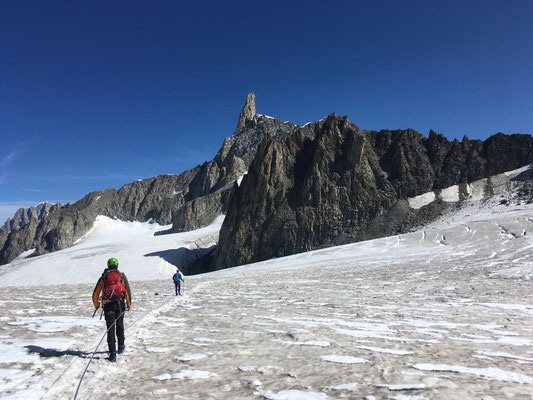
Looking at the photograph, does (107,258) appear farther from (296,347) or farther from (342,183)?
(296,347)

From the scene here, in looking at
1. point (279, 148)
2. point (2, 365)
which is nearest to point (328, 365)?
point (2, 365)

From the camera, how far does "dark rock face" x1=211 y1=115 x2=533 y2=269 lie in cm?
6269

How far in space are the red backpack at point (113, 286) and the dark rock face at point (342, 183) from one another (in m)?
56.0

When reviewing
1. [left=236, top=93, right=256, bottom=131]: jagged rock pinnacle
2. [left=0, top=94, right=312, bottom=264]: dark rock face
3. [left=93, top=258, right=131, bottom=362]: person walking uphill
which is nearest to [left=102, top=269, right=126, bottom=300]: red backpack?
[left=93, top=258, right=131, bottom=362]: person walking uphill

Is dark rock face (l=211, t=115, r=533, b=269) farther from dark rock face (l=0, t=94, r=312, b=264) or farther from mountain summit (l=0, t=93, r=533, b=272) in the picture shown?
dark rock face (l=0, t=94, r=312, b=264)

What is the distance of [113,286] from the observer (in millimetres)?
6293

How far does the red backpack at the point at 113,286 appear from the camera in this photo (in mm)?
6230

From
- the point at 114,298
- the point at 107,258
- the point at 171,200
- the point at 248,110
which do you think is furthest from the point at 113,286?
the point at 248,110

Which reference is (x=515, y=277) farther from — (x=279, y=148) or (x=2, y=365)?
(x=279, y=148)

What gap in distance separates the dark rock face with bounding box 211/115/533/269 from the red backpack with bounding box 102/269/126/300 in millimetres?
56027

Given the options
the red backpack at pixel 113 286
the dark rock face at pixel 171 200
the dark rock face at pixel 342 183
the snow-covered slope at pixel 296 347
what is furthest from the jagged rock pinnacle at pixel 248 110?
the red backpack at pixel 113 286

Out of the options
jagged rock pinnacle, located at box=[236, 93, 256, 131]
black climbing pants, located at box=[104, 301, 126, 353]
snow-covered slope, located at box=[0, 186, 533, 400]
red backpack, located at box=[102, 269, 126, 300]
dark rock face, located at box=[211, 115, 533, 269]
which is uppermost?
jagged rock pinnacle, located at box=[236, 93, 256, 131]

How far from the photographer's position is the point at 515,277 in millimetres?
15922

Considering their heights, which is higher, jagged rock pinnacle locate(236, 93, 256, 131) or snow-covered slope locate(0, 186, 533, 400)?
jagged rock pinnacle locate(236, 93, 256, 131)
